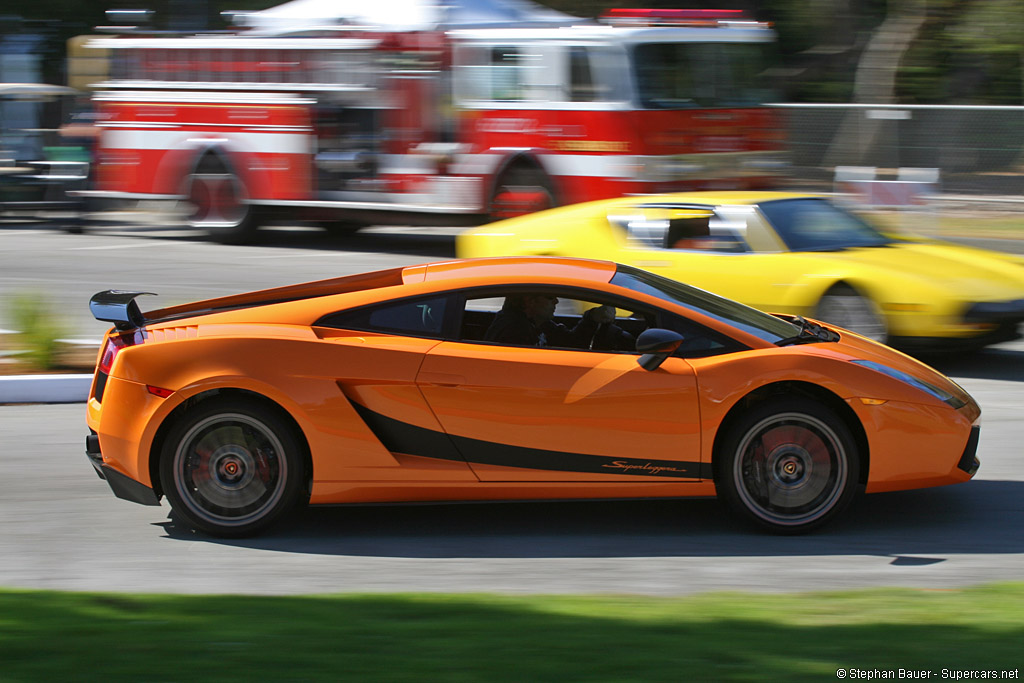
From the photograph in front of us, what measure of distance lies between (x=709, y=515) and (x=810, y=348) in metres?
0.95

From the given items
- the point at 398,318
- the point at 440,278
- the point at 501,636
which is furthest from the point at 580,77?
the point at 501,636

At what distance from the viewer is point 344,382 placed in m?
5.50

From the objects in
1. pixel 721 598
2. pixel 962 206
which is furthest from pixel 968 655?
pixel 962 206

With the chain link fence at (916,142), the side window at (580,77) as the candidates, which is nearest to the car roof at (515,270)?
the side window at (580,77)

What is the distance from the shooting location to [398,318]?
5660mm

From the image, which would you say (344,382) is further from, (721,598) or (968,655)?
(968,655)

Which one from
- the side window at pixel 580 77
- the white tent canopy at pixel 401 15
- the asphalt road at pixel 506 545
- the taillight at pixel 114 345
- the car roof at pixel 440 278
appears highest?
the white tent canopy at pixel 401 15

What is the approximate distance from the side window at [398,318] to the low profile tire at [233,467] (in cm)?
52

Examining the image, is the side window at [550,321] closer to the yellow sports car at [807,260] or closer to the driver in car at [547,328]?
the driver in car at [547,328]

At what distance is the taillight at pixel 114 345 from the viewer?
5680 millimetres

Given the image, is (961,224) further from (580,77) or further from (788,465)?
(788,465)

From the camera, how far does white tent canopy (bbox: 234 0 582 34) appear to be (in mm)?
16516

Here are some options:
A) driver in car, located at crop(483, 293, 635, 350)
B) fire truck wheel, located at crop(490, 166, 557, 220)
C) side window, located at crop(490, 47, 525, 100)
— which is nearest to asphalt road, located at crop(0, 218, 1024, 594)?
driver in car, located at crop(483, 293, 635, 350)

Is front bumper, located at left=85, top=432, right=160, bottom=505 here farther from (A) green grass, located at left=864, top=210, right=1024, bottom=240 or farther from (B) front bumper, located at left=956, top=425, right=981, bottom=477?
(A) green grass, located at left=864, top=210, right=1024, bottom=240
